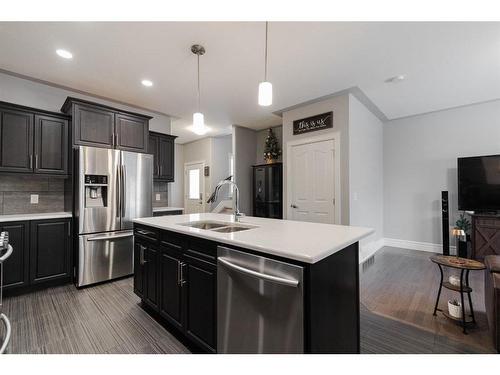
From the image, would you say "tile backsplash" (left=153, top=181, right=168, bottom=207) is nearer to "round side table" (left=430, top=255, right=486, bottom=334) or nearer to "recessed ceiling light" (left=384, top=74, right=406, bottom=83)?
"recessed ceiling light" (left=384, top=74, right=406, bottom=83)

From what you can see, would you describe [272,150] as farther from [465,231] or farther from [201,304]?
[201,304]

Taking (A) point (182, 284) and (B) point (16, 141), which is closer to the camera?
(A) point (182, 284)

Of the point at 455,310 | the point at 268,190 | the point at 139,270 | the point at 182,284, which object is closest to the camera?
the point at 182,284

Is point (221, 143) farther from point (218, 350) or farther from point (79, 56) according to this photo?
point (218, 350)

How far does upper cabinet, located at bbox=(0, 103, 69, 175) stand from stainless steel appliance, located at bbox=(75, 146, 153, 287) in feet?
1.31

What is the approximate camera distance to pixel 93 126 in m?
3.19

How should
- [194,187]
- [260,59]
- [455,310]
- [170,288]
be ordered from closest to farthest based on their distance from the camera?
[170,288]
[455,310]
[260,59]
[194,187]

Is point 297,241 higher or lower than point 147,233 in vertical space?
higher

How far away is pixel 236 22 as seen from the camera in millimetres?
2100

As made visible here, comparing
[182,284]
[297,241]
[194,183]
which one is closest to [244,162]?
[194,183]

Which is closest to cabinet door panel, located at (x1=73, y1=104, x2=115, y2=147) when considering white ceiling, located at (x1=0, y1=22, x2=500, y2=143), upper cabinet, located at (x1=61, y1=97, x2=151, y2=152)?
upper cabinet, located at (x1=61, y1=97, x2=151, y2=152)

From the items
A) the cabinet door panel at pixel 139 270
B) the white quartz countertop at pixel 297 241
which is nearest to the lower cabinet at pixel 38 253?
the cabinet door panel at pixel 139 270

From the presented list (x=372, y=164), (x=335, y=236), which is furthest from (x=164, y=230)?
(x=372, y=164)

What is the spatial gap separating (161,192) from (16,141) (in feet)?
7.20
